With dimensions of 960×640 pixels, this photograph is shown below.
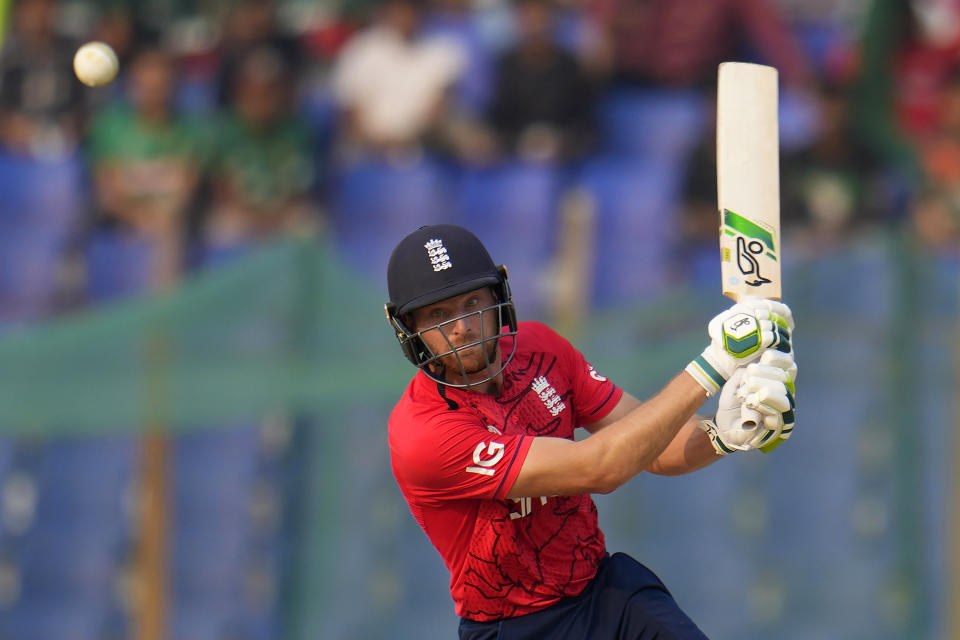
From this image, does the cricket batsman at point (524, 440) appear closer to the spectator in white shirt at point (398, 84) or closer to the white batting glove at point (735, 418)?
the white batting glove at point (735, 418)

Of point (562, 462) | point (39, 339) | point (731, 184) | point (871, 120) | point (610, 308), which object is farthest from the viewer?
point (871, 120)

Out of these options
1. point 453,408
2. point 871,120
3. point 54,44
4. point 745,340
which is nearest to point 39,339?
point 54,44

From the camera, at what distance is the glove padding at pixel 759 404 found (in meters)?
3.09

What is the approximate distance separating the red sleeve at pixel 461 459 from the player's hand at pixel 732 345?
0.46 meters

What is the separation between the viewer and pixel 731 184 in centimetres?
354

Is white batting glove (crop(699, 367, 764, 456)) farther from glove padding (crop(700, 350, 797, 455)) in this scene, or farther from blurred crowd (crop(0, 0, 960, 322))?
blurred crowd (crop(0, 0, 960, 322))

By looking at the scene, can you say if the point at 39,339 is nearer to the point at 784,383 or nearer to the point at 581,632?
the point at 581,632

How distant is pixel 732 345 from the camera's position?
3.09 metres

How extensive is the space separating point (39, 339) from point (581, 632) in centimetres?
376

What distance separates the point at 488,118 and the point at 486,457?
512 centimetres

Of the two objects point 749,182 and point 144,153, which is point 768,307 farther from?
point 144,153

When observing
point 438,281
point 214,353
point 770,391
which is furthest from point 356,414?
point 770,391

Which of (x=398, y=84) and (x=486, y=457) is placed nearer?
(x=486, y=457)

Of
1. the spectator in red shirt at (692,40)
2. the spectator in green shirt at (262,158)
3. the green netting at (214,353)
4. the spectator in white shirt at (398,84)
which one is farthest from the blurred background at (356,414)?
the spectator in red shirt at (692,40)
